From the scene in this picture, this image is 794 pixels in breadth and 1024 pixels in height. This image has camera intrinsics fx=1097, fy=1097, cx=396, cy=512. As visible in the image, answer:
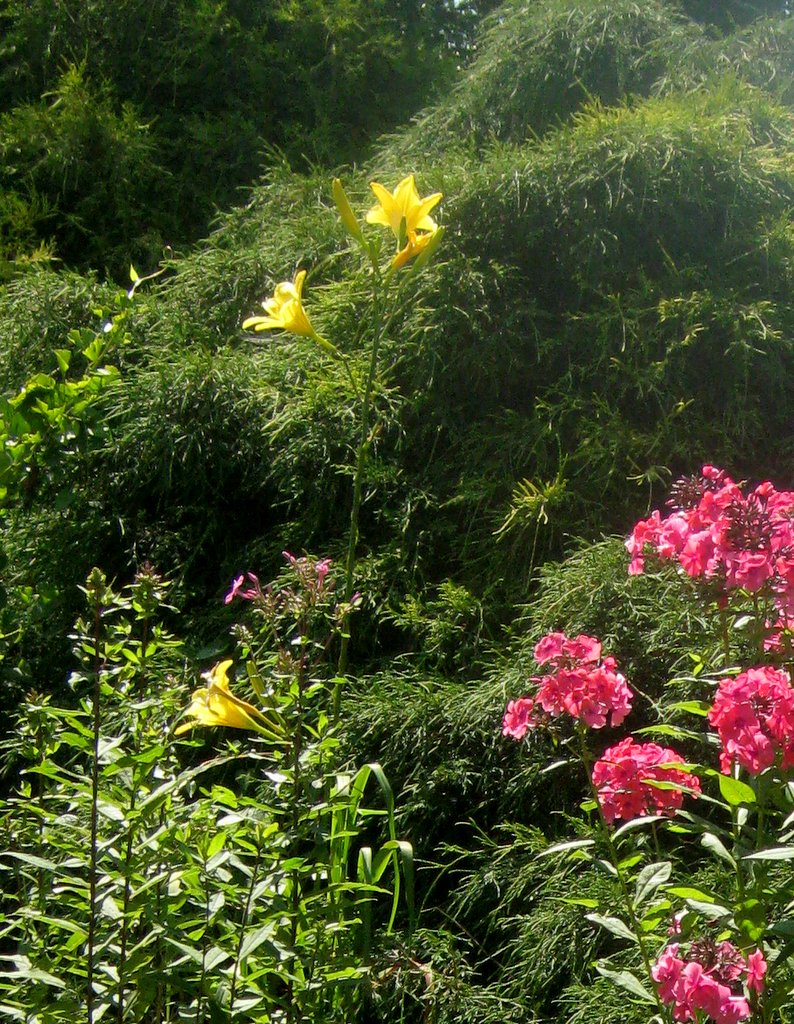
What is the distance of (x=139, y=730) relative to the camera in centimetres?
130

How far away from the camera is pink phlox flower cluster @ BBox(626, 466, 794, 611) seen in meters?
1.21

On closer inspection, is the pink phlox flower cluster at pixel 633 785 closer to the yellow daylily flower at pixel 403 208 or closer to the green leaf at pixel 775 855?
the green leaf at pixel 775 855

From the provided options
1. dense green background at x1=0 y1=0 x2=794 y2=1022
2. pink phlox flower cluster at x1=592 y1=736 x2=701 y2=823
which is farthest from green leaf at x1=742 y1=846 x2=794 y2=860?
dense green background at x1=0 y1=0 x2=794 y2=1022

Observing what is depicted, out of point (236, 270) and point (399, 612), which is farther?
point (236, 270)

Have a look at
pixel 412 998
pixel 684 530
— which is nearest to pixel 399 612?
pixel 412 998

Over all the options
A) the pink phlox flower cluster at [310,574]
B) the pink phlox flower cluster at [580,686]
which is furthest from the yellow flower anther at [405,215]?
the pink phlox flower cluster at [580,686]

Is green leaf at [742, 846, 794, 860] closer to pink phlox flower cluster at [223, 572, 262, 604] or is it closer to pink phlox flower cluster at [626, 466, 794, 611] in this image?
pink phlox flower cluster at [626, 466, 794, 611]

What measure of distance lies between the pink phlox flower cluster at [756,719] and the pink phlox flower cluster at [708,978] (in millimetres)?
177

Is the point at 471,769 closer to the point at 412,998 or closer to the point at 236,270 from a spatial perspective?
the point at 412,998

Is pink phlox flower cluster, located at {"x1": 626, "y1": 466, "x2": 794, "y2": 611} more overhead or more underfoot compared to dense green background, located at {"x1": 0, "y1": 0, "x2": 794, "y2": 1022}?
more overhead

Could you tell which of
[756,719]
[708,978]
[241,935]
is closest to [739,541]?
[756,719]

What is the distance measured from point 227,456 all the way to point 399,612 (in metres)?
0.60

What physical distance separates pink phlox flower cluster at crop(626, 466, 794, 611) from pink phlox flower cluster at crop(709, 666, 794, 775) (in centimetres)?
12

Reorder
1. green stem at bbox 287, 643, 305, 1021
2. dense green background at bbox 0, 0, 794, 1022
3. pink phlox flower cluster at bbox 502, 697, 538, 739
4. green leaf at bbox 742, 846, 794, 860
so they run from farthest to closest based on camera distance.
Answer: dense green background at bbox 0, 0, 794, 1022 → pink phlox flower cluster at bbox 502, 697, 538, 739 → green stem at bbox 287, 643, 305, 1021 → green leaf at bbox 742, 846, 794, 860
